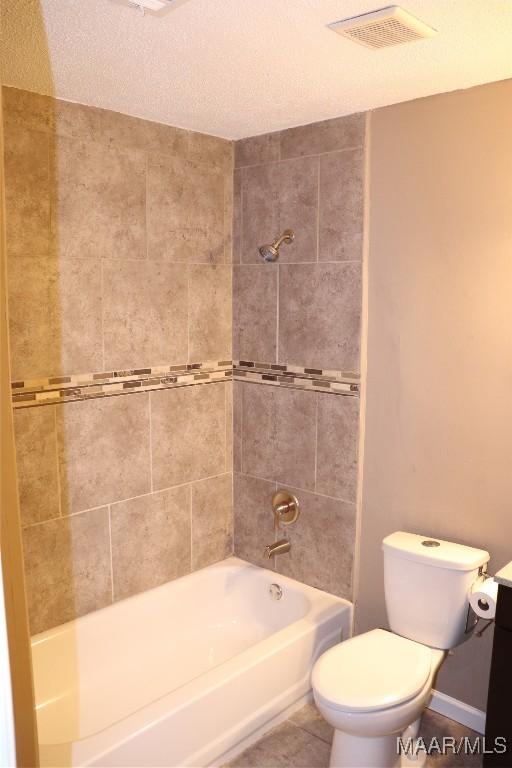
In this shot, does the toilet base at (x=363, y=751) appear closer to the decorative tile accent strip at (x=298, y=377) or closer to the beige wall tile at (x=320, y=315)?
the decorative tile accent strip at (x=298, y=377)

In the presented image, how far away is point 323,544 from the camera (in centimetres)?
289

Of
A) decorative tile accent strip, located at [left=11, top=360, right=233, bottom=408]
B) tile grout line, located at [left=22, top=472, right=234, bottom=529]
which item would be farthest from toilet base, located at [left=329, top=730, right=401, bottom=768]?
decorative tile accent strip, located at [left=11, top=360, right=233, bottom=408]

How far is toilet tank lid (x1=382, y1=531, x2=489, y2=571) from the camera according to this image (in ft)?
7.36

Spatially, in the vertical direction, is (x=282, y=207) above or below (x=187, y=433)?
above

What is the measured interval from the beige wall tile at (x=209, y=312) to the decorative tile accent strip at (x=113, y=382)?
0.07m

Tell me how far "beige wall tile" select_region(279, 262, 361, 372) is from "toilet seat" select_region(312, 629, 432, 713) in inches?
43.6

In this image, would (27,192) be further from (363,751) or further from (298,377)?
(363,751)

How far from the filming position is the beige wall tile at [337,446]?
2717mm

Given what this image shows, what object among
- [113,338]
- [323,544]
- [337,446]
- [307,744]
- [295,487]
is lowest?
[307,744]

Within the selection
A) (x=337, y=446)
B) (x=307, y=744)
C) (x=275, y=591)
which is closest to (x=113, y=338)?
(x=337, y=446)

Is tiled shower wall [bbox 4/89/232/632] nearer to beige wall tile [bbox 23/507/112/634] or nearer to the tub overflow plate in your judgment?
beige wall tile [bbox 23/507/112/634]

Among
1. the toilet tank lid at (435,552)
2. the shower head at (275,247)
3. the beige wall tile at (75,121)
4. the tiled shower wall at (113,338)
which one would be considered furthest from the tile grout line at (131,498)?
the beige wall tile at (75,121)

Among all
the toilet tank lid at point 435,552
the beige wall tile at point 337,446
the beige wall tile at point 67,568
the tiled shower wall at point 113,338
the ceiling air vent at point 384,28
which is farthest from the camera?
the beige wall tile at point 337,446

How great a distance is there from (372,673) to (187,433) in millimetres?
1364
